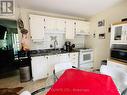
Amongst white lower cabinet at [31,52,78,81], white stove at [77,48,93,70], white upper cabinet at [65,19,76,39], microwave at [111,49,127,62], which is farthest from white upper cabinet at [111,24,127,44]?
white lower cabinet at [31,52,78,81]

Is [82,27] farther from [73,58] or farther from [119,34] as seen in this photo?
[119,34]

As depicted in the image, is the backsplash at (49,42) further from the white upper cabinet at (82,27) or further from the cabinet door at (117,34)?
the cabinet door at (117,34)

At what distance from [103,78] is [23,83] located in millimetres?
2281

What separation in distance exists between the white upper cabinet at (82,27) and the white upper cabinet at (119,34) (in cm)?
140

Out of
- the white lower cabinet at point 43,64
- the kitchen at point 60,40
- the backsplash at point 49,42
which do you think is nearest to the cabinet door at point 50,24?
the kitchen at point 60,40

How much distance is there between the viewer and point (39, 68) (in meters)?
2.78

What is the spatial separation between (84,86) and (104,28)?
8.93 ft

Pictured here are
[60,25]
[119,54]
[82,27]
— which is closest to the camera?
[119,54]

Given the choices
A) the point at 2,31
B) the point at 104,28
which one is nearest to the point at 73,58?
the point at 104,28

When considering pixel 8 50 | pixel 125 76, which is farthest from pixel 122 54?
pixel 8 50

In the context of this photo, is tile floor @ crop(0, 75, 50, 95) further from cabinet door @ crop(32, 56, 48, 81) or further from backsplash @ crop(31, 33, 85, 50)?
backsplash @ crop(31, 33, 85, 50)

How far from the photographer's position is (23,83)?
8.81 ft

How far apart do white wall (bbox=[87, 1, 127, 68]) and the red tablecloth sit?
2115 mm

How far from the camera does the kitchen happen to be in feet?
9.24
